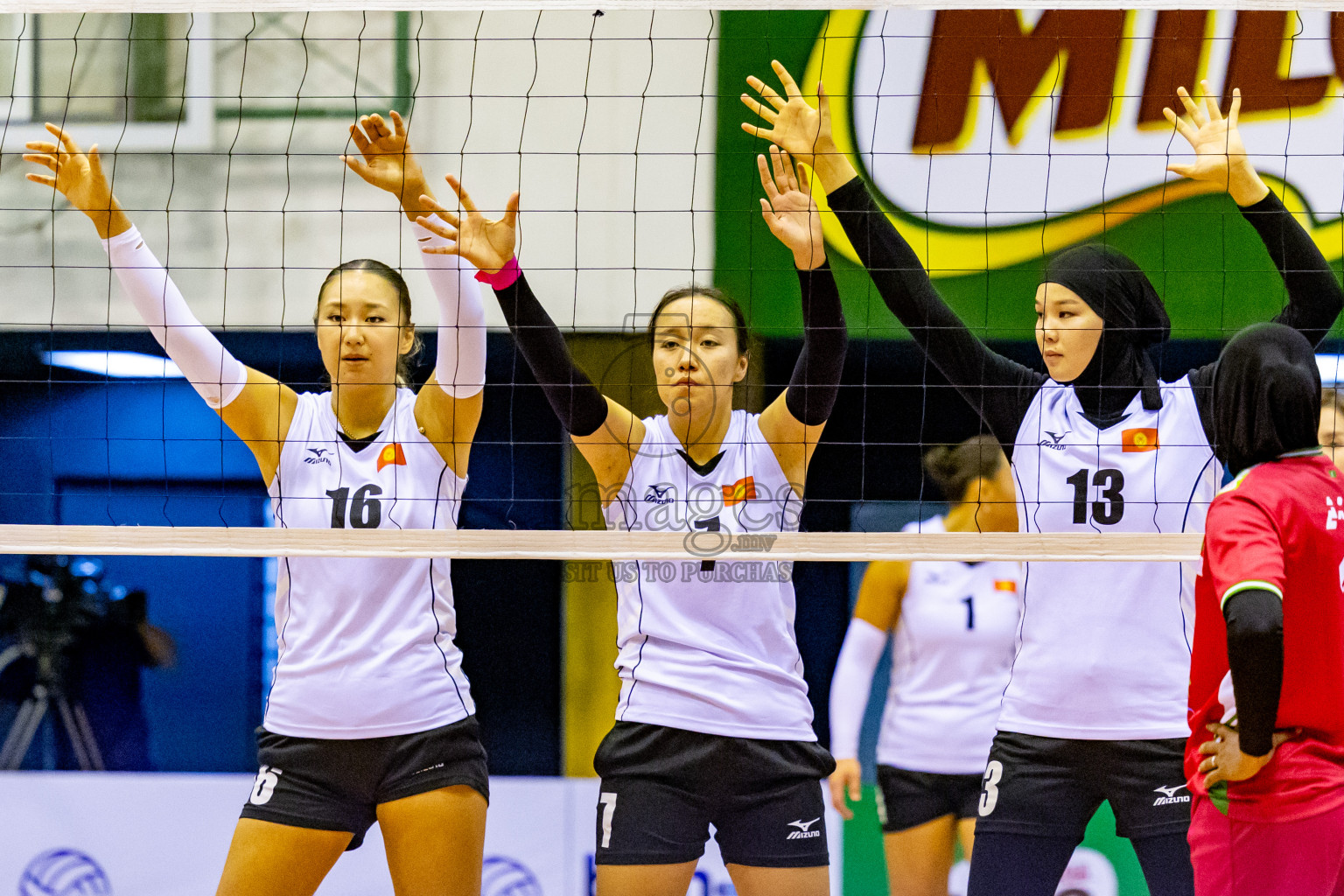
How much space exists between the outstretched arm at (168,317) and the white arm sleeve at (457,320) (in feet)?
1.62

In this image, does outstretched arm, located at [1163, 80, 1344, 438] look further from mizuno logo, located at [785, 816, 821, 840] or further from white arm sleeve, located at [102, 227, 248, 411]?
white arm sleeve, located at [102, 227, 248, 411]

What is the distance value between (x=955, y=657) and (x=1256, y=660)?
1.64 meters

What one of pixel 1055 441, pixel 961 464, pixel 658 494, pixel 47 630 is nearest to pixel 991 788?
pixel 1055 441

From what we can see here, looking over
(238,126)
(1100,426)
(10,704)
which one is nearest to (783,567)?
(1100,426)

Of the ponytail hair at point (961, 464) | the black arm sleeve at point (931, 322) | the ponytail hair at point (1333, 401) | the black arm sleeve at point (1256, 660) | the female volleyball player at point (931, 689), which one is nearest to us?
the black arm sleeve at point (1256, 660)

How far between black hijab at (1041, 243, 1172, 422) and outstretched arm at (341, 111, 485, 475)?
4.75ft

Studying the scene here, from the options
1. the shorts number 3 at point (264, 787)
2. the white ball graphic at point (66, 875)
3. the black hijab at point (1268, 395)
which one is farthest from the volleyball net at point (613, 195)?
the black hijab at point (1268, 395)

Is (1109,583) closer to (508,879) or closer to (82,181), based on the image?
(508,879)

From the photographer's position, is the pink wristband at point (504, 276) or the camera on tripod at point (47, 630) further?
the camera on tripod at point (47, 630)

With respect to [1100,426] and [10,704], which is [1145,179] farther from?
[10,704]

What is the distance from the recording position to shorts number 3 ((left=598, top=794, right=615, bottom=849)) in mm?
2688

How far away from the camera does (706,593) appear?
2.74 metres

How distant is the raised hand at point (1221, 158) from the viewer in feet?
8.80

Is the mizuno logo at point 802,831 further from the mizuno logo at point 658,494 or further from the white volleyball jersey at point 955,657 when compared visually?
the white volleyball jersey at point 955,657
